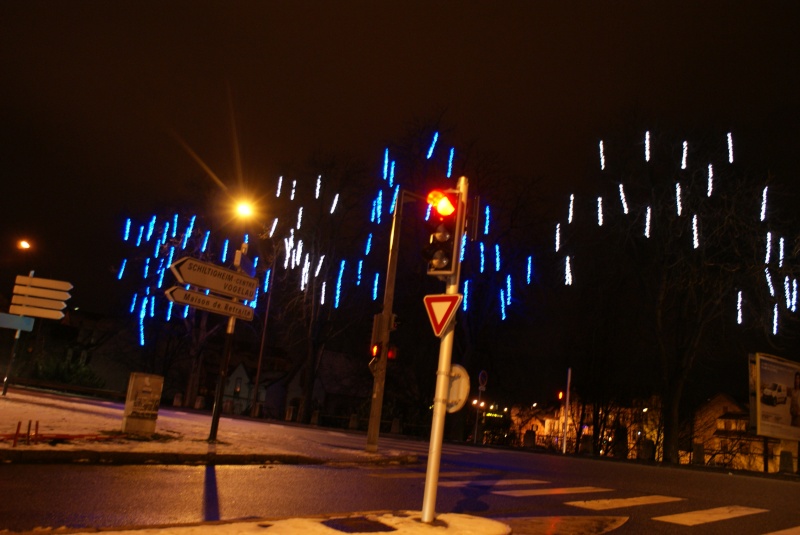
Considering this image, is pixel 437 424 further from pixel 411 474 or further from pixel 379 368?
pixel 379 368

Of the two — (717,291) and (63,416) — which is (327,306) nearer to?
(717,291)

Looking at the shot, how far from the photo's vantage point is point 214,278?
41.3 feet

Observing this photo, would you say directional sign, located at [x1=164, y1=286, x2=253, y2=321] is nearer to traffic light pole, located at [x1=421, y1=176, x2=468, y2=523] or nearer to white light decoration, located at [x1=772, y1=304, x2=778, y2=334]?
traffic light pole, located at [x1=421, y1=176, x2=468, y2=523]

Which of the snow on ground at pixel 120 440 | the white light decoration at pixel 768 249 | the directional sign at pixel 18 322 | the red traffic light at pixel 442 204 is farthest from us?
the white light decoration at pixel 768 249

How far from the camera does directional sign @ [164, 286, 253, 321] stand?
11664 mm

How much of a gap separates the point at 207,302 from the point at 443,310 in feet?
22.4

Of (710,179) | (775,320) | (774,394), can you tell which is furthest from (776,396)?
(710,179)

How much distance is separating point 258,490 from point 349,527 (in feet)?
9.27

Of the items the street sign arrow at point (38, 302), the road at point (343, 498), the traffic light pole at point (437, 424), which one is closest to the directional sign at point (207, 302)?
the road at point (343, 498)

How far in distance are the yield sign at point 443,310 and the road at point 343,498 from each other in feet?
8.28

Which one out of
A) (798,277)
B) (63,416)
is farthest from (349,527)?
(798,277)

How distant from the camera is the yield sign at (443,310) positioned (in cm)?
662

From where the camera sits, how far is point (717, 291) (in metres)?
27.5

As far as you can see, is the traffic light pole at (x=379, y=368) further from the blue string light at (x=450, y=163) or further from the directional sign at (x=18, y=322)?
the blue string light at (x=450, y=163)
